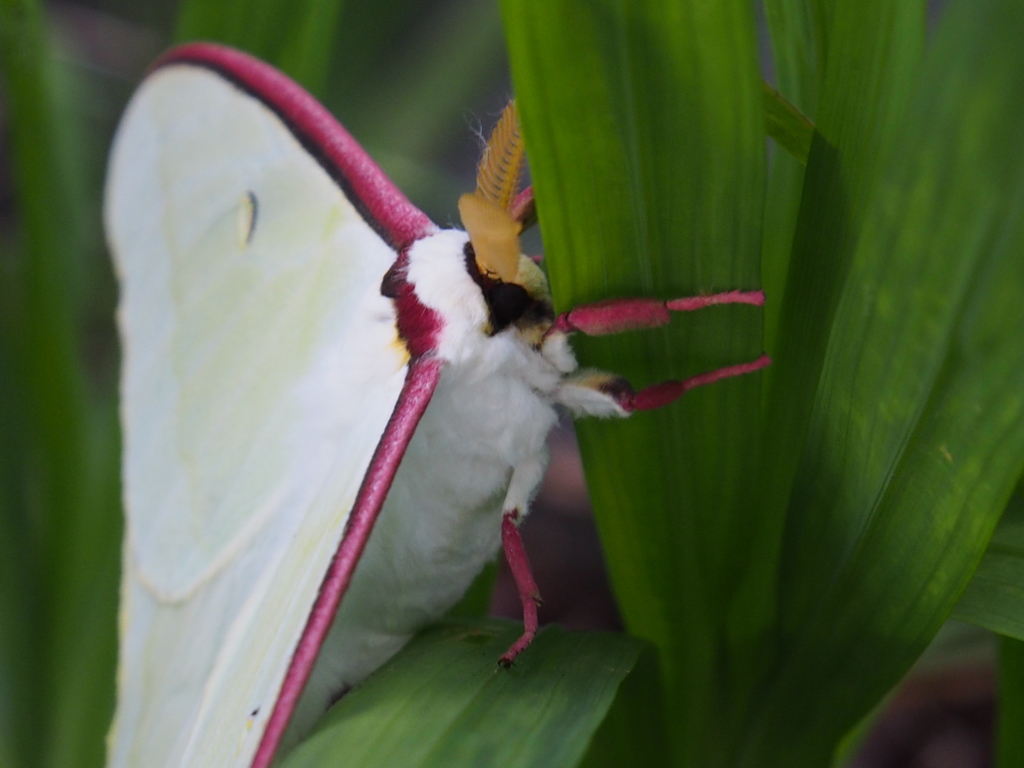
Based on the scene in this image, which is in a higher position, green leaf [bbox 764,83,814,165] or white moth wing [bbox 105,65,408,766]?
green leaf [bbox 764,83,814,165]

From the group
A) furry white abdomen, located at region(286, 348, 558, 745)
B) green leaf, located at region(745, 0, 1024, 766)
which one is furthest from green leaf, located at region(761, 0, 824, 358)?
furry white abdomen, located at region(286, 348, 558, 745)

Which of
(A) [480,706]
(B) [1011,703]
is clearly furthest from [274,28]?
(B) [1011,703]

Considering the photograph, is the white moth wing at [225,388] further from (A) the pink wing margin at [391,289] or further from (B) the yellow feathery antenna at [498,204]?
(B) the yellow feathery antenna at [498,204]

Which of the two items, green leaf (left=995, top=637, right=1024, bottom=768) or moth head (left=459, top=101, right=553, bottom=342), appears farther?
green leaf (left=995, top=637, right=1024, bottom=768)

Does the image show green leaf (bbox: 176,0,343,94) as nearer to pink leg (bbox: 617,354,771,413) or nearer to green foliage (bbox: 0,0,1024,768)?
green foliage (bbox: 0,0,1024,768)

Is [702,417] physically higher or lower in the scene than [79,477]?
higher

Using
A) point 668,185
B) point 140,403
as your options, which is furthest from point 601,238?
point 140,403

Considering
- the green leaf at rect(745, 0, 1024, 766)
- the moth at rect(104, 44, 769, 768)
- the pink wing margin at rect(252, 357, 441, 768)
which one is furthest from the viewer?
the moth at rect(104, 44, 769, 768)

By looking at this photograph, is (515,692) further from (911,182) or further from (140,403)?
(140,403)
